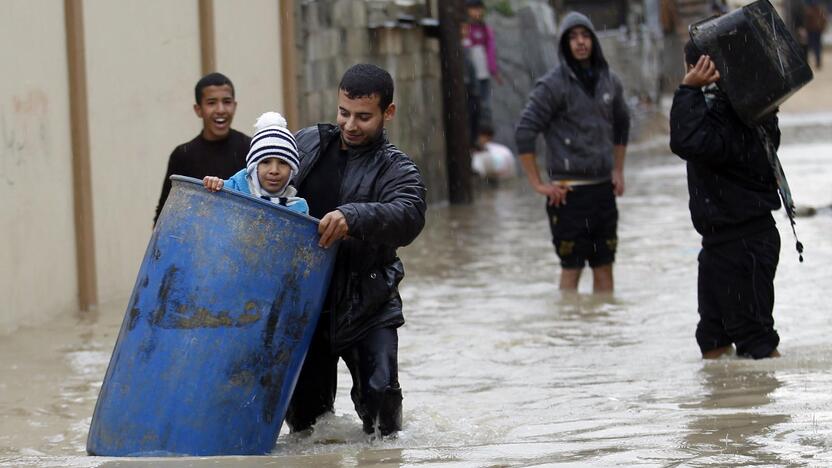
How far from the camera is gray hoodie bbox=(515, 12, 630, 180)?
964 centimetres

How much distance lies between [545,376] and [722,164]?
1.29 metres

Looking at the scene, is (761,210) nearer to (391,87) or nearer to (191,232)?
(391,87)

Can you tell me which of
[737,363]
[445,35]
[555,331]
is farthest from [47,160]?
[445,35]

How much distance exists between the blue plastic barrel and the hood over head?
4.89 m

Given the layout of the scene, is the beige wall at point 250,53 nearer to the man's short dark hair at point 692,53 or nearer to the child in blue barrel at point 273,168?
the man's short dark hair at point 692,53

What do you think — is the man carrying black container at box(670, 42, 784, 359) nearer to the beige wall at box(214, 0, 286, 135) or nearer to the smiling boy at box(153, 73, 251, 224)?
the smiling boy at box(153, 73, 251, 224)

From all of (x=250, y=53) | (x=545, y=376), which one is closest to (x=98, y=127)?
(x=250, y=53)

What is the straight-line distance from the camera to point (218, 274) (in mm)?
4953

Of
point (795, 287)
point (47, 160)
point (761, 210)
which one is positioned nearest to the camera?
point (761, 210)

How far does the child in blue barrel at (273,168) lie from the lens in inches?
206

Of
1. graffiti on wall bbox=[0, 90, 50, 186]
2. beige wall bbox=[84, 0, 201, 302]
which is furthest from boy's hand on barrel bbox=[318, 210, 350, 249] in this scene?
beige wall bbox=[84, 0, 201, 302]

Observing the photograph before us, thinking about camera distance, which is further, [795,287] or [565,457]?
[795,287]

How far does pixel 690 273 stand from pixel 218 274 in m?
6.32

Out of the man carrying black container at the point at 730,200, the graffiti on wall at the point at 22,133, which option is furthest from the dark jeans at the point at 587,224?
the graffiti on wall at the point at 22,133
